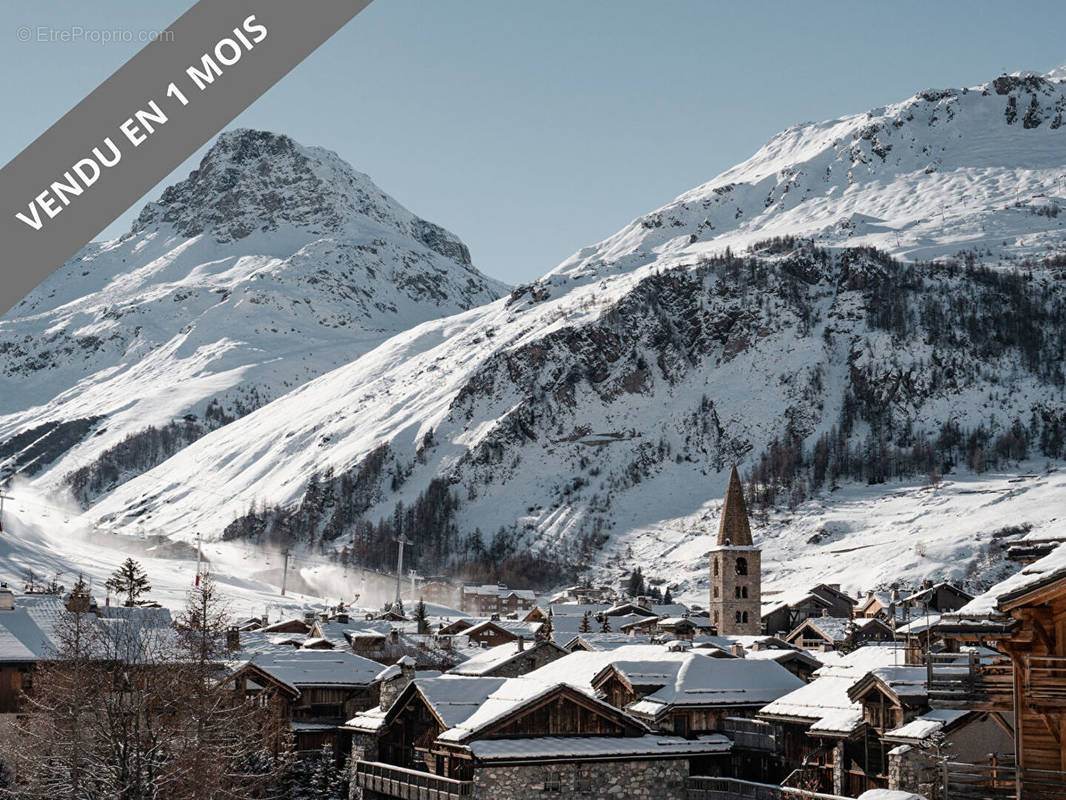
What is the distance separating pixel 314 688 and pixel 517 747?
20.4 metres

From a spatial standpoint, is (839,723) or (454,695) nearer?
(839,723)

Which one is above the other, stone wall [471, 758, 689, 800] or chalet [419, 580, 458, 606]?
chalet [419, 580, 458, 606]

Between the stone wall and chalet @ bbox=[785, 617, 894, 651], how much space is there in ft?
128

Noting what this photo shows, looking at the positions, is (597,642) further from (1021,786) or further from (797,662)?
(1021,786)

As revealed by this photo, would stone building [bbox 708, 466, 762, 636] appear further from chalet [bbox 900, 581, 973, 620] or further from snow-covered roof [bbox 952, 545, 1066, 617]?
snow-covered roof [bbox 952, 545, 1066, 617]

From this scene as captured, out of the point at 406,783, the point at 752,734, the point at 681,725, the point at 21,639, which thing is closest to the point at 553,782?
the point at 406,783

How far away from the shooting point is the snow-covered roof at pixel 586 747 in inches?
1741

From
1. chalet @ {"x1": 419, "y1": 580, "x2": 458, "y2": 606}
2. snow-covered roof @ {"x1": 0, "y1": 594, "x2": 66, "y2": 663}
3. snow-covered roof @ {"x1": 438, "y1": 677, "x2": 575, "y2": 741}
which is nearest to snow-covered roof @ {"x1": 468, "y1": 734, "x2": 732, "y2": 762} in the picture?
snow-covered roof @ {"x1": 438, "y1": 677, "x2": 575, "y2": 741}

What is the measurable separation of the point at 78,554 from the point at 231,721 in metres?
125

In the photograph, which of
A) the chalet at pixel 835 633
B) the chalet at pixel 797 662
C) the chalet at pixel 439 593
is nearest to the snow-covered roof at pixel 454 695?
the chalet at pixel 797 662

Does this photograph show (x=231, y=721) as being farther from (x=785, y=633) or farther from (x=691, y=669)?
(x=785, y=633)

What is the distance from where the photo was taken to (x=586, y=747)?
45625mm

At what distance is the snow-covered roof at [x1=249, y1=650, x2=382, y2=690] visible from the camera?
62156 mm

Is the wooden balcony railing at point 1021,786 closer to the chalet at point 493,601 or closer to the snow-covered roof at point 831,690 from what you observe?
the snow-covered roof at point 831,690
